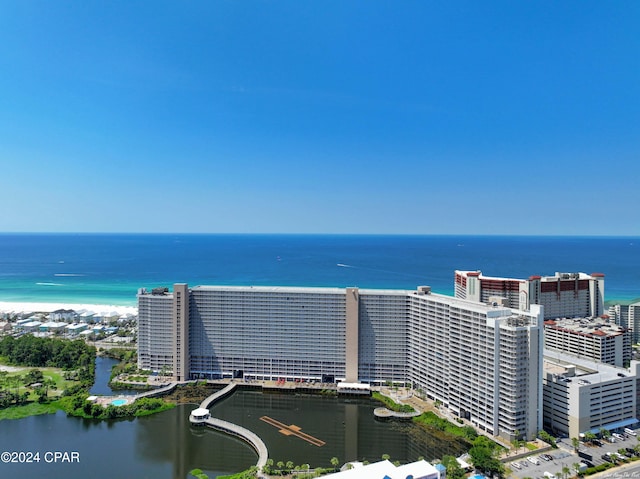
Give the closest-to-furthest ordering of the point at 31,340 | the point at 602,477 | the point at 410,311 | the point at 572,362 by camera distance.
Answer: the point at 602,477, the point at 572,362, the point at 410,311, the point at 31,340

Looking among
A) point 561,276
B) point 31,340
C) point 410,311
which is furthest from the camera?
point 561,276

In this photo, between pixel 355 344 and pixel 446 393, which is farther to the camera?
pixel 355 344

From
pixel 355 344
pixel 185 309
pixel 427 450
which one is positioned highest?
pixel 185 309

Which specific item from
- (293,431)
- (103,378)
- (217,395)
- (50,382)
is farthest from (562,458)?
(50,382)

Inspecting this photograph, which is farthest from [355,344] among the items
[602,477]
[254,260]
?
[254,260]

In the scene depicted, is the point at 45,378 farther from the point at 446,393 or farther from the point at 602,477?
the point at 602,477

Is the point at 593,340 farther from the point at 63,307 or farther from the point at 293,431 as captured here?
the point at 63,307

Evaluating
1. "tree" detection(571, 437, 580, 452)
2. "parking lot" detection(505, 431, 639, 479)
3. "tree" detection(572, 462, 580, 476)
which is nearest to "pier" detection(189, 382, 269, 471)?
"parking lot" detection(505, 431, 639, 479)
